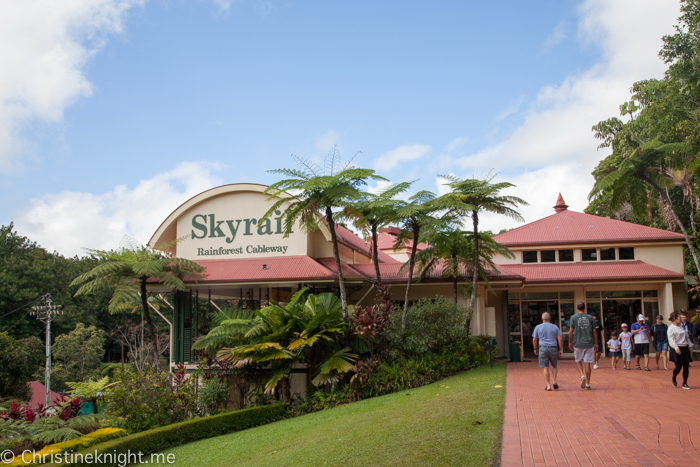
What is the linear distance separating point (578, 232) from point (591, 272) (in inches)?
112

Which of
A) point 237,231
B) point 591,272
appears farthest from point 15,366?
point 591,272

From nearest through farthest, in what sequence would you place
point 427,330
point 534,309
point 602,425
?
point 602,425
point 427,330
point 534,309

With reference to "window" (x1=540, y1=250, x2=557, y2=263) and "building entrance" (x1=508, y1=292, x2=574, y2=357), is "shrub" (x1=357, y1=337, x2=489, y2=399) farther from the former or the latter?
"window" (x1=540, y1=250, x2=557, y2=263)

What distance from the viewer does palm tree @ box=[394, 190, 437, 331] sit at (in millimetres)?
15362

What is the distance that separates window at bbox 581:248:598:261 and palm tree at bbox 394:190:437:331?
34.7 ft

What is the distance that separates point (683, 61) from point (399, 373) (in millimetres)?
23719

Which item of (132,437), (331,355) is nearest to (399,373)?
(331,355)

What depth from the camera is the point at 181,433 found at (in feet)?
39.2

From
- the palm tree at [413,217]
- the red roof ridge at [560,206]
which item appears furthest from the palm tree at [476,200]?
the red roof ridge at [560,206]

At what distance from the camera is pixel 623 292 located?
74.7 ft

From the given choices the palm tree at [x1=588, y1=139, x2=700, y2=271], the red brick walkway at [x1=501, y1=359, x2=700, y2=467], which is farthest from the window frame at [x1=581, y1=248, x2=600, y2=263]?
the red brick walkway at [x1=501, y1=359, x2=700, y2=467]

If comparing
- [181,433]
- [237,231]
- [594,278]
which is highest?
[237,231]

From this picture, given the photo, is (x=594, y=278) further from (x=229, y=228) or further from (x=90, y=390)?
(x=90, y=390)

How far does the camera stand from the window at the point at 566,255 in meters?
24.2
